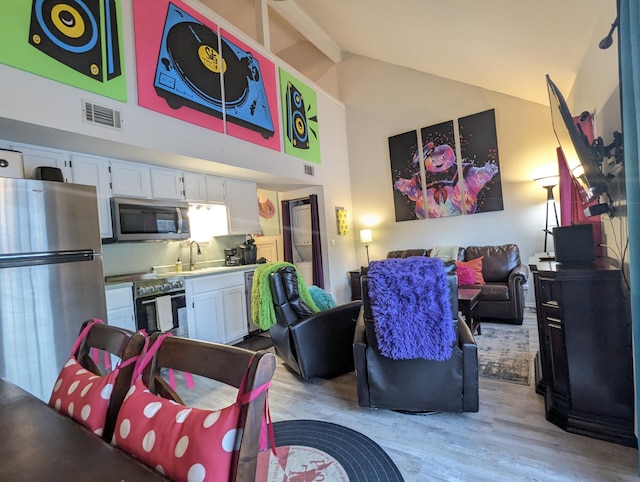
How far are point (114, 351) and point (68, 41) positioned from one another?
107 inches

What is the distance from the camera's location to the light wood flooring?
1.48 m

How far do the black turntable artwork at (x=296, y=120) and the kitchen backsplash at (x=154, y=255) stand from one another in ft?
5.96

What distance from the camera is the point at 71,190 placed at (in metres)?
2.25

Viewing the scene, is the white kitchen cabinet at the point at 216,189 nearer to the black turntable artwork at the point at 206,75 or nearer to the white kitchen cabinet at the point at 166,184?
the white kitchen cabinet at the point at 166,184

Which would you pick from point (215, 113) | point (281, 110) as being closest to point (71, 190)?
point (215, 113)

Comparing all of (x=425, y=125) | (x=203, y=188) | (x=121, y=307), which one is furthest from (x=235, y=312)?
(x=425, y=125)

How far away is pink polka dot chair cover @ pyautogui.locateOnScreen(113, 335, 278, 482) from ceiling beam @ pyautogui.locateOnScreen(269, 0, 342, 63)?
5383 mm

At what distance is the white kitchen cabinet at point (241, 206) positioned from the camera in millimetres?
4188

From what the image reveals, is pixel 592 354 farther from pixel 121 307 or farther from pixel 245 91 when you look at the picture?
pixel 245 91

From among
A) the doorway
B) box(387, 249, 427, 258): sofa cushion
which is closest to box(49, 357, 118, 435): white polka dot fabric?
box(387, 249, 427, 258): sofa cushion

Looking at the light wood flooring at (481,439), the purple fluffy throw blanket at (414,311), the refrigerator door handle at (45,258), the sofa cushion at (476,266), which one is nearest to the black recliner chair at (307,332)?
the light wood flooring at (481,439)

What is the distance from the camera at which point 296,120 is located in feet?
15.7

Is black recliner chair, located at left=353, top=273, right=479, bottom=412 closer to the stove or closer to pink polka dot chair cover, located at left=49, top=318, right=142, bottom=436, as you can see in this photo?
pink polka dot chair cover, located at left=49, top=318, right=142, bottom=436

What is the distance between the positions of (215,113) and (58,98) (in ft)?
4.78
